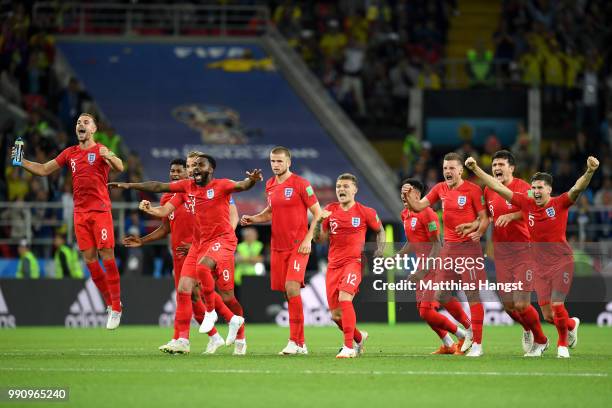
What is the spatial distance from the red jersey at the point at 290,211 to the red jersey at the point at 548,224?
2701mm

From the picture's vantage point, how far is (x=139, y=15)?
125 feet

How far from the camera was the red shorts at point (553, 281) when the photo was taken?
16.8 meters

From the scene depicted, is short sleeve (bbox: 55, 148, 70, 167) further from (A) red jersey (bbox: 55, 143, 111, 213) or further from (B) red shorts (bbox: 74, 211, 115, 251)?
(B) red shorts (bbox: 74, 211, 115, 251)

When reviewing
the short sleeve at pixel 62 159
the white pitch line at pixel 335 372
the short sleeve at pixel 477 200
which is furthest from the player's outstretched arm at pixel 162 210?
the short sleeve at pixel 477 200

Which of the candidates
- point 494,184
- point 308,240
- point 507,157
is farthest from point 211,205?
point 507,157

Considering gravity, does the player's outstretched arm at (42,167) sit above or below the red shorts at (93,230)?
above

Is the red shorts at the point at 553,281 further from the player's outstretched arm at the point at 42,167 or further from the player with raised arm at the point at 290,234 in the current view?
the player's outstretched arm at the point at 42,167

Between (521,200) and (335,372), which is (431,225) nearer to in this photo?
(521,200)

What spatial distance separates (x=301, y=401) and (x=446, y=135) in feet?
82.1

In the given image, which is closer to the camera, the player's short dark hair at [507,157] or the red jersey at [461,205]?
the player's short dark hair at [507,157]

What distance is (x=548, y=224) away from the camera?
55.5ft

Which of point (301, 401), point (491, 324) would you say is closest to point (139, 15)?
point (491, 324)

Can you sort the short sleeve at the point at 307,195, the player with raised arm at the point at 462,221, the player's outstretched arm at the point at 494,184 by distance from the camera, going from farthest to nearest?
the player with raised arm at the point at 462,221 < the short sleeve at the point at 307,195 < the player's outstretched arm at the point at 494,184

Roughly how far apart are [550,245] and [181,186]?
4.75 metres
